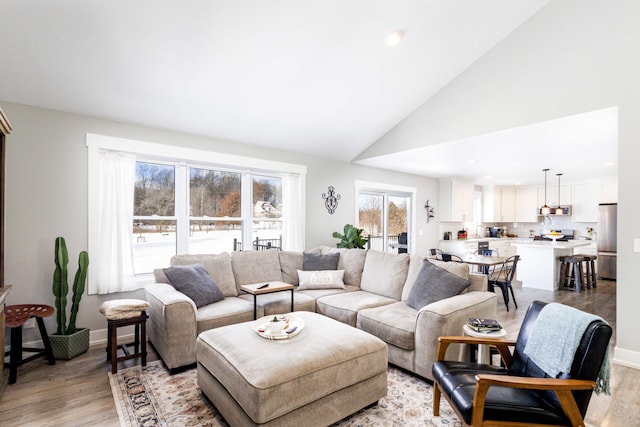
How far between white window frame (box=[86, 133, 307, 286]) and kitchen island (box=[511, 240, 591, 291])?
4652mm

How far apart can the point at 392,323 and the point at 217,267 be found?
206cm

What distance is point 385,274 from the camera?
12.7ft

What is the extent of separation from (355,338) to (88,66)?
3.20 meters

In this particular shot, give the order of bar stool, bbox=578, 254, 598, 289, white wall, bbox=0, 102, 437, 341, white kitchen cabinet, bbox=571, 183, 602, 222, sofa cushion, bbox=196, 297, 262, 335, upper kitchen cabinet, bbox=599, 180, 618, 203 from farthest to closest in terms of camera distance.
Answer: white kitchen cabinet, bbox=571, 183, 602, 222 < upper kitchen cabinet, bbox=599, 180, 618, 203 < bar stool, bbox=578, 254, 598, 289 < white wall, bbox=0, 102, 437, 341 < sofa cushion, bbox=196, 297, 262, 335

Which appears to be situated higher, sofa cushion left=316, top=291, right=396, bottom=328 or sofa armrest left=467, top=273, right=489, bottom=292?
sofa armrest left=467, top=273, right=489, bottom=292

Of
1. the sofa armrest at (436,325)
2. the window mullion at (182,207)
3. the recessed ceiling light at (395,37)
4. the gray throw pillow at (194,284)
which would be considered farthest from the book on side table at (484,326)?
the window mullion at (182,207)

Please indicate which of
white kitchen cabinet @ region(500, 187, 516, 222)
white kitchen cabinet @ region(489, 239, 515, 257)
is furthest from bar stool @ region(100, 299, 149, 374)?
white kitchen cabinet @ region(500, 187, 516, 222)

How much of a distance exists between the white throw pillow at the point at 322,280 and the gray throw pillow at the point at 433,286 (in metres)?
1.10

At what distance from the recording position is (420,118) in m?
4.69

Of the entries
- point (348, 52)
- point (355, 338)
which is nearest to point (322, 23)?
point (348, 52)

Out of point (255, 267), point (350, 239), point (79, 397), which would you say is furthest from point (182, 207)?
point (350, 239)

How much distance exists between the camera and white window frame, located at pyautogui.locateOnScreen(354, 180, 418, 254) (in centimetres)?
621

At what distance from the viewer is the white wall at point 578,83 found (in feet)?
9.95

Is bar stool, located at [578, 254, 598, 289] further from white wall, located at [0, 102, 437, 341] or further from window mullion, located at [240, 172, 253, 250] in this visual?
white wall, located at [0, 102, 437, 341]
